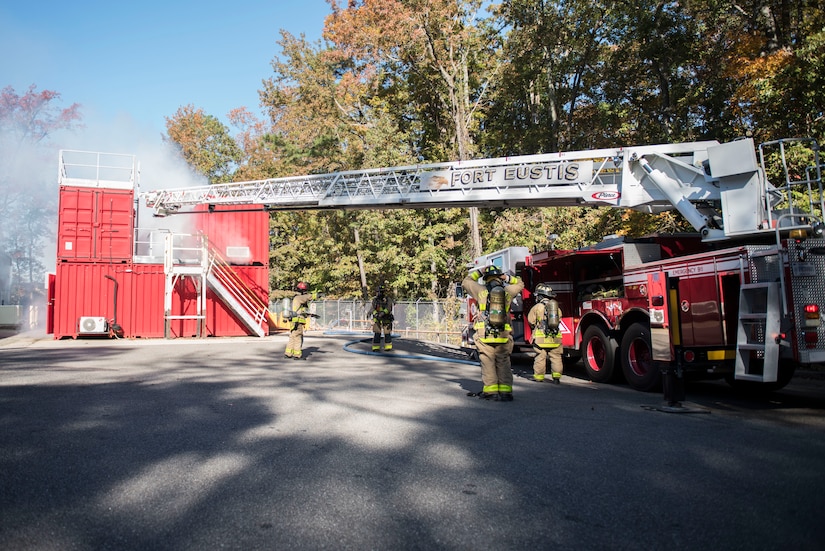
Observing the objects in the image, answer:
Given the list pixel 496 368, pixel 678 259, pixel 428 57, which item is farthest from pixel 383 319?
pixel 428 57

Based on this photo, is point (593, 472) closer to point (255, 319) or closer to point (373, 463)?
point (373, 463)

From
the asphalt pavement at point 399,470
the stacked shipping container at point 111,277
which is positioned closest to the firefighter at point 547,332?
the asphalt pavement at point 399,470

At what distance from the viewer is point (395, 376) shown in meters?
10.3

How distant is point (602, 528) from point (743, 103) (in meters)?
18.9

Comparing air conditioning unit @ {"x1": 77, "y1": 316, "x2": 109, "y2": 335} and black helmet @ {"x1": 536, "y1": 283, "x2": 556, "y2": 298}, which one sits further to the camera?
air conditioning unit @ {"x1": 77, "y1": 316, "x2": 109, "y2": 335}

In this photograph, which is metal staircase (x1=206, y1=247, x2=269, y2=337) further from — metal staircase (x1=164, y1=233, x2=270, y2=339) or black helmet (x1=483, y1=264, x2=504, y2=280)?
black helmet (x1=483, y1=264, x2=504, y2=280)

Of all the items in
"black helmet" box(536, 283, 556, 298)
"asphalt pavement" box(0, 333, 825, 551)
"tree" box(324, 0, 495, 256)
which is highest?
"tree" box(324, 0, 495, 256)

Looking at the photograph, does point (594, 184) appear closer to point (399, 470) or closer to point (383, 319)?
point (383, 319)

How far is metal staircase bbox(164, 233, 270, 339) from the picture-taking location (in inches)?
815

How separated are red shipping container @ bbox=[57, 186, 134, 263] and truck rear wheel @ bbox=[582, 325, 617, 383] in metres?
17.0

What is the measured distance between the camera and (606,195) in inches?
422

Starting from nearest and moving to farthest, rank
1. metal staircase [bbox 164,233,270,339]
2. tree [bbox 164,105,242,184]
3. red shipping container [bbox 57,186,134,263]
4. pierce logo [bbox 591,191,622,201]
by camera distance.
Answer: pierce logo [bbox 591,191,622,201]
red shipping container [bbox 57,186,134,263]
metal staircase [bbox 164,233,270,339]
tree [bbox 164,105,242,184]

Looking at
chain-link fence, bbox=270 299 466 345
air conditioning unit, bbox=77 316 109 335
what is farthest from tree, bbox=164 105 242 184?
air conditioning unit, bbox=77 316 109 335

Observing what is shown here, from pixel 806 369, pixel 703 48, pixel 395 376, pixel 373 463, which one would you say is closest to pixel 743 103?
pixel 703 48
